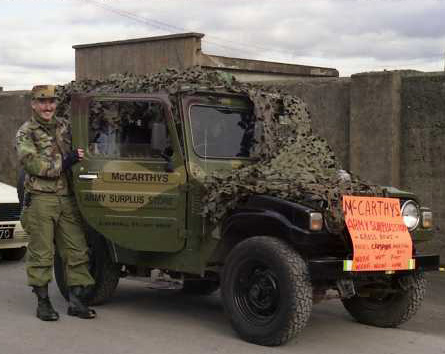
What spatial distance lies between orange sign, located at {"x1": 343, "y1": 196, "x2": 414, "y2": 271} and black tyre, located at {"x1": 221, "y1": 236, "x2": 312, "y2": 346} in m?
0.40

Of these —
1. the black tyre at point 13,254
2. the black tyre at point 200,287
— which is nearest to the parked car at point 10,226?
the black tyre at point 13,254

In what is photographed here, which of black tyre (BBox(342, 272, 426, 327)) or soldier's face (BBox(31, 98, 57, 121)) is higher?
soldier's face (BBox(31, 98, 57, 121))

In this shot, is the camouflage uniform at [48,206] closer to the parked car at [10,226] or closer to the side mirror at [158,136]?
the side mirror at [158,136]

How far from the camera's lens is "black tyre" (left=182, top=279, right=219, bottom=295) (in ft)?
25.2

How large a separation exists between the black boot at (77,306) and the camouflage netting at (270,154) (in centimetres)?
150

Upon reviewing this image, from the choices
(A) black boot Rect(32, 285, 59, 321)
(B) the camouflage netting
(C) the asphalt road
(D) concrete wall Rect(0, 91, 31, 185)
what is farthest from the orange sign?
(D) concrete wall Rect(0, 91, 31, 185)

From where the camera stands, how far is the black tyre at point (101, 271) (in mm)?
6969

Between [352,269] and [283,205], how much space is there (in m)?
0.68

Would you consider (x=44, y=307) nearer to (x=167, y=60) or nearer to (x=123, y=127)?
(x=123, y=127)

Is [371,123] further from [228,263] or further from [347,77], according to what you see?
[228,263]

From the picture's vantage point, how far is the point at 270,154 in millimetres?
6570

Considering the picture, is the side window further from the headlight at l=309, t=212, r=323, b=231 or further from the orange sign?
the orange sign

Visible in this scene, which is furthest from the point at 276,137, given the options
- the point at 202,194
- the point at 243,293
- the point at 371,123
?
the point at 371,123

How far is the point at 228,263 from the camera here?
Result: 5875 mm
